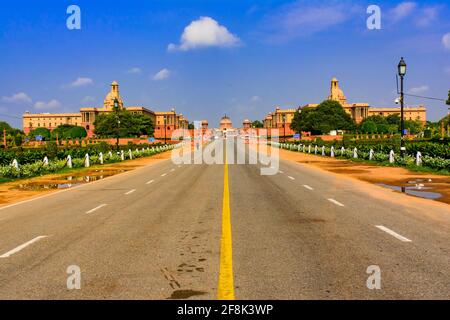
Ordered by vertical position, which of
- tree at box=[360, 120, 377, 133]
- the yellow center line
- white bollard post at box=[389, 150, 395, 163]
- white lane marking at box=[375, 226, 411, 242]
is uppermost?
tree at box=[360, 120, 377, 133]

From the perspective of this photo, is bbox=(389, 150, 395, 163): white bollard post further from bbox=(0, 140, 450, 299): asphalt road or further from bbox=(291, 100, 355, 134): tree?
bbox=(291, 100, 355, 134): tree

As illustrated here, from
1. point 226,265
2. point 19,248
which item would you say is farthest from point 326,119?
point 226,265

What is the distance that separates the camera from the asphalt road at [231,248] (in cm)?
561

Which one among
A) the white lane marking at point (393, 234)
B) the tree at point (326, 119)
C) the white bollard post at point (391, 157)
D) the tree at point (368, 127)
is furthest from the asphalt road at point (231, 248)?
the tree at point (368, 127)

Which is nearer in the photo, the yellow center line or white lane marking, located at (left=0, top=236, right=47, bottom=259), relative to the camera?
the yellow center line

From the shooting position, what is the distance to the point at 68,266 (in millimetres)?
6770

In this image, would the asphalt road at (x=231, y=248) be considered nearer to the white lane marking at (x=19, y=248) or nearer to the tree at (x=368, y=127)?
the white lane marking at (x=19, y=248)

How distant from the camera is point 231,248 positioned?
777 cm

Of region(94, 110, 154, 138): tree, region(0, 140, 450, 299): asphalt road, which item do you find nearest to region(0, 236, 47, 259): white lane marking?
region(0, 140, 450, 299): asphalt road

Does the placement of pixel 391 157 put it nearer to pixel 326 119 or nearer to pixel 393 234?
pixel 393 234

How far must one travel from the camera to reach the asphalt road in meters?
5.61

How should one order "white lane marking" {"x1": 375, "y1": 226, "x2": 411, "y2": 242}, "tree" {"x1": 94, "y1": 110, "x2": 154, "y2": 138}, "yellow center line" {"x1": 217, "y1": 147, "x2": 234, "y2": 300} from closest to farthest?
1. "yellow center line" {"x1": 217, "y1": 147, "x2": 234, "y2": 300}
2. "white lane marking" {"x1": 375, "y1": 226, "x2": 411, "y2": 242}
3. "tree" {"x1": 94, "y1": 110, "x2": 154, "y2": 138}
